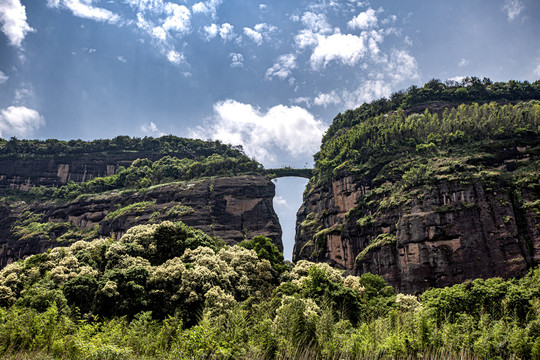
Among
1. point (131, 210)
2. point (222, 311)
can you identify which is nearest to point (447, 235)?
point (222, 311)

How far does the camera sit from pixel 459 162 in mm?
61312

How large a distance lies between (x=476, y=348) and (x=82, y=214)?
284 ft

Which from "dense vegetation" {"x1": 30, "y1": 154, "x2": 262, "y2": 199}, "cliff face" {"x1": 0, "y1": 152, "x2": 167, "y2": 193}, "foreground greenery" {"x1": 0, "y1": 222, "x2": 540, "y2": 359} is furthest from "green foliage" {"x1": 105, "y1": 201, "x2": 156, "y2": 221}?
"foreground greenery" {"x1": 0, "y1": 222, "x2": 540, "y2": 359}

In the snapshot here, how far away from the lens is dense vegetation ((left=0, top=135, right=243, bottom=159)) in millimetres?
110812

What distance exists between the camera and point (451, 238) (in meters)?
54.6

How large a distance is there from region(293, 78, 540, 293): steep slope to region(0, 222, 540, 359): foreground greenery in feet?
40.3

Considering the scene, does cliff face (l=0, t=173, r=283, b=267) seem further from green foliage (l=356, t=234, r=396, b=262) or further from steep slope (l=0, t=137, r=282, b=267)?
green foliage (l=356, t=234, r=396, b=262)

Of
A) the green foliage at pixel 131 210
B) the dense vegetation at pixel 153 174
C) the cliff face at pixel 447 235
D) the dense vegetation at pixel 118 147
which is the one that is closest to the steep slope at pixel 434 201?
the cliff face at pixel 447 235

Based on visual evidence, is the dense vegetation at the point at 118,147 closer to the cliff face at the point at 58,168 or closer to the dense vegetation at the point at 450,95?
the cliff face at the point at 58,168

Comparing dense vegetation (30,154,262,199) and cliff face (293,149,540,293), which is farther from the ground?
dense vegetation (30,154,262,199)

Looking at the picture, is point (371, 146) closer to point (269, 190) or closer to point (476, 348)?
point (269, 190)

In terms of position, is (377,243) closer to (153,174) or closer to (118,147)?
(153,174)

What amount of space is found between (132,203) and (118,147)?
124ft

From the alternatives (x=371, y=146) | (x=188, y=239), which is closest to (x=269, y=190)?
(x=371, y=146)
